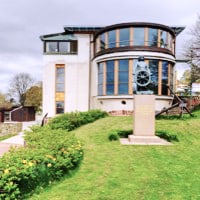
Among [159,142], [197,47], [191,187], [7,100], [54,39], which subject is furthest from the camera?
[7,100]

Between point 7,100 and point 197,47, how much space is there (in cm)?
4654

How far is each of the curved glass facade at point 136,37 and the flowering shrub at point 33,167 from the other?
15.7m

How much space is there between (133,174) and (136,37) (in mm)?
16485

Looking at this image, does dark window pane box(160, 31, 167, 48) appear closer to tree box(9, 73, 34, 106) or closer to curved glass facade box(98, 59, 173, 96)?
curved glass facade box(98, 59, 173, 96)

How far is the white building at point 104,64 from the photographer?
19.8m

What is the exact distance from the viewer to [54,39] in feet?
81.0

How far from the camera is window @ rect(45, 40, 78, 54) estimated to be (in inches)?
981

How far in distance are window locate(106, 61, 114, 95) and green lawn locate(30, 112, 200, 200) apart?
11.4m

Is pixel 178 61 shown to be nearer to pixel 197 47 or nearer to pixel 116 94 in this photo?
pixel 197 47

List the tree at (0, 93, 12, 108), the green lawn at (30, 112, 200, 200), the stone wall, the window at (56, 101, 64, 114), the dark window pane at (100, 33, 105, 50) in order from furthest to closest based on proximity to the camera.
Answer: the tree at (0, 93, 12, 108), the window at (56, 101, 64, 114), the stone wall, the dark window pane at (100, 33, 105, 50), the green lawn at (30, 112, 200, 200)

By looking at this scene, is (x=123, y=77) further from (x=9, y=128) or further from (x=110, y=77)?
(x=9, y=128)

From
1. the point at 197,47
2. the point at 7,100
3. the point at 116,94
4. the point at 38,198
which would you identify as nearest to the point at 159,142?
the point at 38,198

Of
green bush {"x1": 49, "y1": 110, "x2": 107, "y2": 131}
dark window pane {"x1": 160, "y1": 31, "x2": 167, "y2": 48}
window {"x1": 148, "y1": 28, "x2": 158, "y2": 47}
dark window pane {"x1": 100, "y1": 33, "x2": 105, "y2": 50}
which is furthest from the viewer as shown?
dark window pane {"x1": 100, "y1": 33, "x2": 105, "y2": 50}

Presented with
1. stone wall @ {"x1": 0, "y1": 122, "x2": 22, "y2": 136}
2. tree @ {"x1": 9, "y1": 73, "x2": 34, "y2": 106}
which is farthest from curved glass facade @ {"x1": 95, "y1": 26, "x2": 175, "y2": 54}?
tree @ {"x1": 9, "y1": 73, "x2": 34, "y2": 106}
